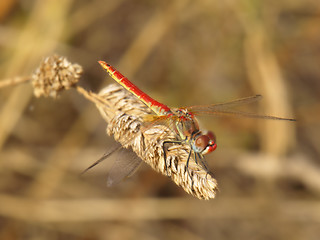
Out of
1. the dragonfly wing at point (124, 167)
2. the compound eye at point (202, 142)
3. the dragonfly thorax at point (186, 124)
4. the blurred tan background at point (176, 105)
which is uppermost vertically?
the blurred tan background at point (176, 105)

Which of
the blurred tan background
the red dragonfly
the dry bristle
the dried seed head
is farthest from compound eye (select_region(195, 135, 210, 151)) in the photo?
the blurred tan background

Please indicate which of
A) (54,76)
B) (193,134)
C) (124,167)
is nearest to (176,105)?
(193,134)

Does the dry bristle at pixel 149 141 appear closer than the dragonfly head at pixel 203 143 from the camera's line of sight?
Yes

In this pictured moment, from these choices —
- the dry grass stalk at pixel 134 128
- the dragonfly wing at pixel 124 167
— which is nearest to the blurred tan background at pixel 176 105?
the dry grass stalk at pixel 134 128

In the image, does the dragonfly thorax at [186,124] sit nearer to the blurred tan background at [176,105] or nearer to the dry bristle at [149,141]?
the dry bristle at [149,141]

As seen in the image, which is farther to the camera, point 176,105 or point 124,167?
point 176,105

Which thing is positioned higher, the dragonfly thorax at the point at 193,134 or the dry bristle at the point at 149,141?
the dragonfly thorax at the point at 193,134

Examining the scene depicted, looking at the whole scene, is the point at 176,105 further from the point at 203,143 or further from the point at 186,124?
the point at 203,143

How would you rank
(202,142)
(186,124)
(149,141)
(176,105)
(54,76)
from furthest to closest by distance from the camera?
(176,105)
(186,124)
(202,142)
(54,76)
(149,141)
